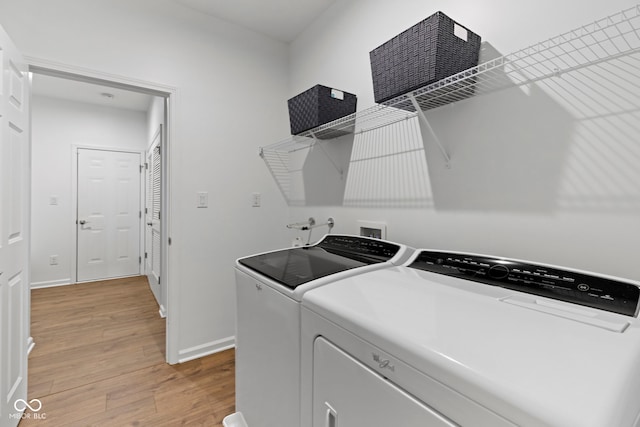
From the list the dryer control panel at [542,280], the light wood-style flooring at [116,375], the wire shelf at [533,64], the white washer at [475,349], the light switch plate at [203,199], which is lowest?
the light wood-style flooring at [116,375]

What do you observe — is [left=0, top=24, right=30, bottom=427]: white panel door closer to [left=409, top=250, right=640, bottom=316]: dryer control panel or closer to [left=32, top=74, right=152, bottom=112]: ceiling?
[left=409, top=250, right=640, bottom=316]: dryer control panel

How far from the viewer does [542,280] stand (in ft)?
2.97

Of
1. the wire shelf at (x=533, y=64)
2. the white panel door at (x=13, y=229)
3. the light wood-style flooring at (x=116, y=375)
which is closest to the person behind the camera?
the wire shelf at (x=533, y=64)

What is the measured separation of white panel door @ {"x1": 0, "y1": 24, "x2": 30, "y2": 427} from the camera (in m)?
1.34

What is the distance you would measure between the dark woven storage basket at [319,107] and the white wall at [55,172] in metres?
3.90

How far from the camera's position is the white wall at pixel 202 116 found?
1828 millimetres

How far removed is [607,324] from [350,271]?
0.71 m

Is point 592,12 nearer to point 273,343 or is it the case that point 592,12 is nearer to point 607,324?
point 607,324

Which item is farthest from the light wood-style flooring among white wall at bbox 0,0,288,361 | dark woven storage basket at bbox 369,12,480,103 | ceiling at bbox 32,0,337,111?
ceiling at bbox 32,0,337,111

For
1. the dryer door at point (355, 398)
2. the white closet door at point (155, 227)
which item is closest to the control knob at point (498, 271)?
the dryer door at point (355, 398)

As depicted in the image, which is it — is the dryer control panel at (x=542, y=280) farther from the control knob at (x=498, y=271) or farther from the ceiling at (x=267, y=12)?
the ceiling at (x=267, y=12)

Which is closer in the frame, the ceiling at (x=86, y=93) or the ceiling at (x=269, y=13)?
the ceiling at (x=269, y=13)

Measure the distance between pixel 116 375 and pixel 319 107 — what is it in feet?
7.22

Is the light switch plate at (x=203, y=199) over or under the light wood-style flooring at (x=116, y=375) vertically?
over
